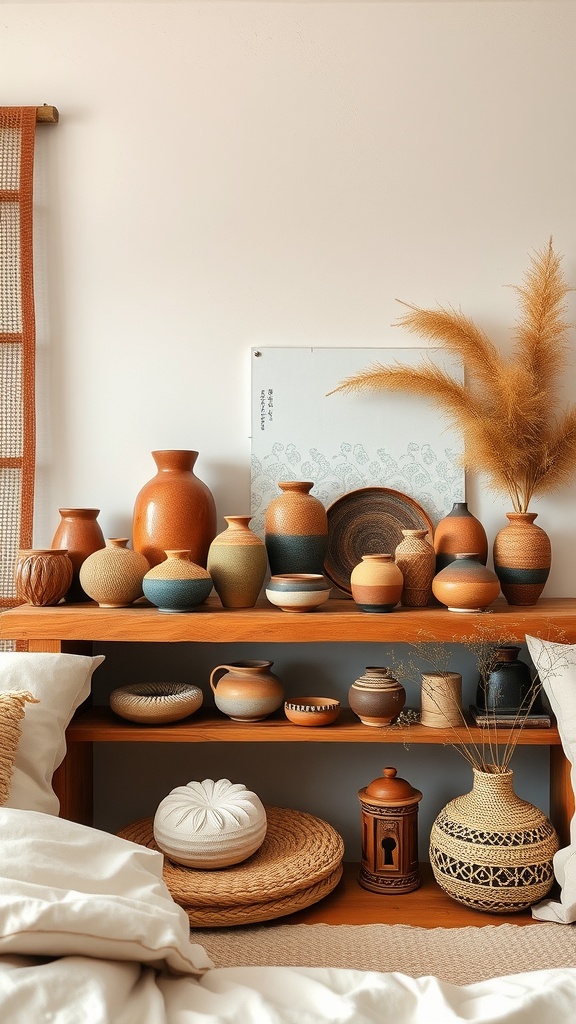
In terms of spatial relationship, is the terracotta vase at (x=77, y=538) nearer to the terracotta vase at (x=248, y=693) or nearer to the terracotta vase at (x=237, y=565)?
the terracotta vase at (x=237, y=565)

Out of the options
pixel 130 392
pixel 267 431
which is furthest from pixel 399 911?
pixel 130 392

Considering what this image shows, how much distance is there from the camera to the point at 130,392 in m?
2.59

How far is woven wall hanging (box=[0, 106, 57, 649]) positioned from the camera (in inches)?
99.7

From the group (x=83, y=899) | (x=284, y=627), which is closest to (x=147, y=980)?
(x=83, y=899)

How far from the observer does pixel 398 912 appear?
2.12m

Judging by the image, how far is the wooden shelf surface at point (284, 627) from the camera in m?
2.19

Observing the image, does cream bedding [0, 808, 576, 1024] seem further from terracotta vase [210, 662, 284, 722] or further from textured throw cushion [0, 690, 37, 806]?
terracotta vase [210, 662, 284, 722]

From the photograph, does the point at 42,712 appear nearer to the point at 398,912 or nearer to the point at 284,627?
the point at 284,627

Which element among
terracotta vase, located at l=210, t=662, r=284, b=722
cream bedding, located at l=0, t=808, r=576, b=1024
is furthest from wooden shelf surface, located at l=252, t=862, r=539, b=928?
cream bedding, located at l=0, t=808, r=576, b=1024

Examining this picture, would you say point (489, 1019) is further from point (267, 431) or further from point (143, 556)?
A: point (267, 431)

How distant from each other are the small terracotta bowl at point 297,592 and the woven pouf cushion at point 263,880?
22.9 inches

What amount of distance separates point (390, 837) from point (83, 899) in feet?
4.06

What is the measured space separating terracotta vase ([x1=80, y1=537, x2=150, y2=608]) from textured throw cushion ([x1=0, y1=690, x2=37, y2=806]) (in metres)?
0.39

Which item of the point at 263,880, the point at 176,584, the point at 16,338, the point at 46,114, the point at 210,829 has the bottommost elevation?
the point at 263,880
